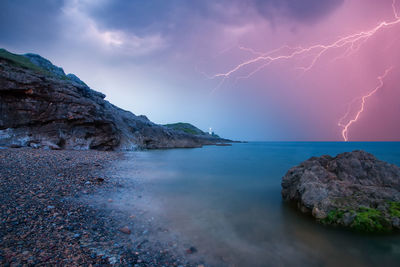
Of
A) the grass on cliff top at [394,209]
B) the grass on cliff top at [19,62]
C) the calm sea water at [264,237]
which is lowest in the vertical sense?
the calm sea water at [264,237]

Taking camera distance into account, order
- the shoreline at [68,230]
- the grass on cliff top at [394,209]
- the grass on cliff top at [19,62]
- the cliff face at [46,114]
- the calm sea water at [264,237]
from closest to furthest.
Result: the shoreline at [68,230] → the calm sea water at [264,237] → the grass on cliff top at [394,209] → the cliff face at [46,114] → the grass on cliff top at [19,62]

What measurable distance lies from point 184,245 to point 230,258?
4.21 feet

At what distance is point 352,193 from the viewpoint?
7.23 metres

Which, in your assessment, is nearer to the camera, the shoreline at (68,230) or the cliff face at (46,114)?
the shoreline at (68,230)

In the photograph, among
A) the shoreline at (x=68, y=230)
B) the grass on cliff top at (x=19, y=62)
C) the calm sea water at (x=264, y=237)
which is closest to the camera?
the shoreline at (x=68, y=230)

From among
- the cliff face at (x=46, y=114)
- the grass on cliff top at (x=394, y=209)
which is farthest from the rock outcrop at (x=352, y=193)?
the cliff face at (x=46, y=114)

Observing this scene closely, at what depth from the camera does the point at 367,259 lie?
482 centimetres

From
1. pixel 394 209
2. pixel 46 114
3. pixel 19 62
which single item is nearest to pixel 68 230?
pixel 394 209

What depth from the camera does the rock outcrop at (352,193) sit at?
6.15 m

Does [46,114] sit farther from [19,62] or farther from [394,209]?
[394,209]

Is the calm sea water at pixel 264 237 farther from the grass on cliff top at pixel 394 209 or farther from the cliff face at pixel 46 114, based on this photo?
the cliff face at pixel 46 114

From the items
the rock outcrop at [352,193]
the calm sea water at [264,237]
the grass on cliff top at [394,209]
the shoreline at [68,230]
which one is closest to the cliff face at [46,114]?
the shoreline at [68,230]

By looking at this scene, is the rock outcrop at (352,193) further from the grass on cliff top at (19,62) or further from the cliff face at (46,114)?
the grass on cliff top at (19,62)

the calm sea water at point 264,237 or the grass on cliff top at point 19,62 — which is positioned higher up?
the grass on cliff top at point 19,62
